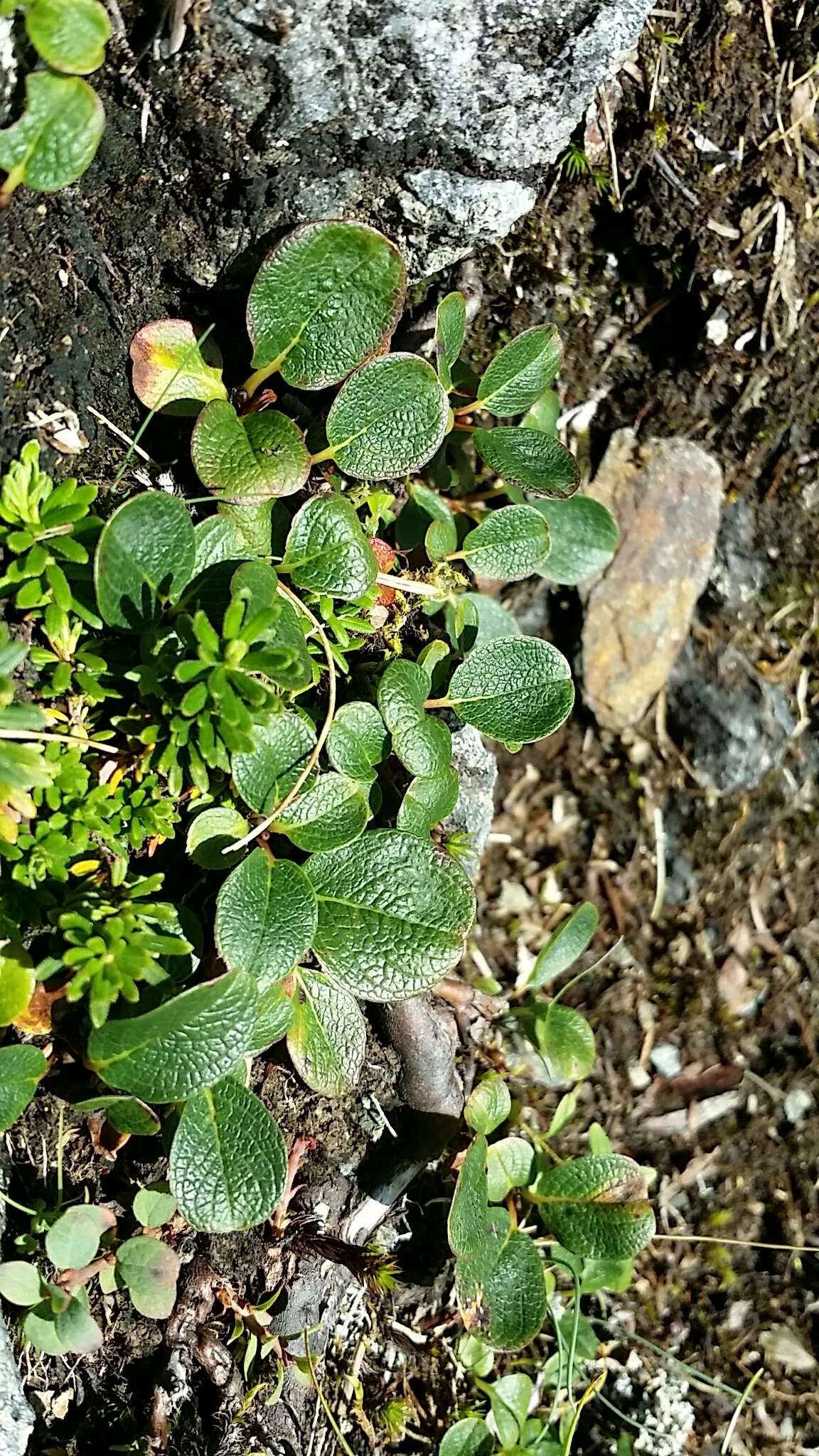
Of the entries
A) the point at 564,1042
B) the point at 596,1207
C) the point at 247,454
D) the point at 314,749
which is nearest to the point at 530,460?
the point at 247,454

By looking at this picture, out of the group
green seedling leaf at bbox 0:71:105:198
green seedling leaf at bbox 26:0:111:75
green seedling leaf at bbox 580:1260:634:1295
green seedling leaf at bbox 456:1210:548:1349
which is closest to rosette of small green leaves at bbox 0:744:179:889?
green seedling leaf at bbox 0:71:105:198

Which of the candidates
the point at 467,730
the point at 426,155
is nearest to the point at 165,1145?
the point at 467,730

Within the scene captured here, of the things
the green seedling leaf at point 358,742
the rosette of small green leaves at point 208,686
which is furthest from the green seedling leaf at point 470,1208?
the rosette of small green leaves at point 208,686

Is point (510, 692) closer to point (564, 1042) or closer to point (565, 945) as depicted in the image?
point (565, 945)

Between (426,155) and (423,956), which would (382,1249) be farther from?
(426,155)

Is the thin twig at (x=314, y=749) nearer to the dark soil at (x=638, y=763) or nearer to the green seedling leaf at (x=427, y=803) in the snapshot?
the green seedling leaf at (x=427, y=803)
